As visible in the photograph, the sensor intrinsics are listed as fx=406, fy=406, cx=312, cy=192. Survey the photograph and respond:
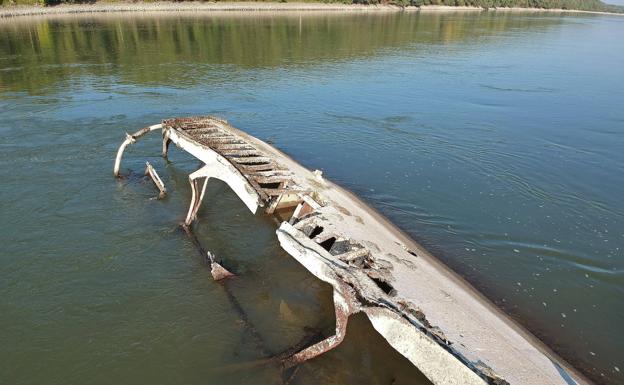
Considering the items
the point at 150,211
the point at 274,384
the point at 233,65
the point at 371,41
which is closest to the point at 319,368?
the point at 274,384

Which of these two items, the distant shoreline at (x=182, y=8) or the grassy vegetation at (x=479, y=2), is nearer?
the distant shoreline at (x=182, y=8)

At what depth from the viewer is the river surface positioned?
23.2 ft

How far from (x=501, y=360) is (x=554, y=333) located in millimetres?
2875

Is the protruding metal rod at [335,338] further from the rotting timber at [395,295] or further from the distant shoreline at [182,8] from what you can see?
the distant shoreline at [182,8]

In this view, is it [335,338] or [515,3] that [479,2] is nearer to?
[515,3]

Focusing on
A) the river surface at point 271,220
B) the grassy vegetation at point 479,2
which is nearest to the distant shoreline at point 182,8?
the grassy vegetation at point 479,2

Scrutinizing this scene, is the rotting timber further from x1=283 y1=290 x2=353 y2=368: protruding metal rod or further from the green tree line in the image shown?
the green tree line

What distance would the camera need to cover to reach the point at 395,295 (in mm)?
6320

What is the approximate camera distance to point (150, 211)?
11461mm

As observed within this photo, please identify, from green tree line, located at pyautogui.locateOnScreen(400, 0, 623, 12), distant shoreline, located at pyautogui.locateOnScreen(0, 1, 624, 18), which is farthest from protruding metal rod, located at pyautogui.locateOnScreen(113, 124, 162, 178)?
green tree line, located at pyautogui.locateOnScreen(400, 0, 623, 12)

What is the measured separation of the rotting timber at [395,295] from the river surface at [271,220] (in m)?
0.99

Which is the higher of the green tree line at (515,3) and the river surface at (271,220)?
the green tree line at (515,3)

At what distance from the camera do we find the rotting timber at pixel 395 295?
17.8 feet

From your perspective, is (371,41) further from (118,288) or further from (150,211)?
(118,288)
